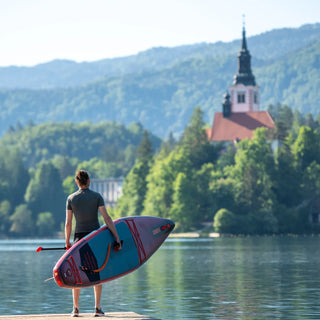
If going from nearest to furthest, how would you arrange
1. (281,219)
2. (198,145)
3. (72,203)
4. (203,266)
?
(72,203) < (203,266) < (281,219) < (198,145)

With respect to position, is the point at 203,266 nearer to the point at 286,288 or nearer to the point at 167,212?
the point at 286,288

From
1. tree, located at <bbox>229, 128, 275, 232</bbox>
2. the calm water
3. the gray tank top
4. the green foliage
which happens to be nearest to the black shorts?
the gray tank top

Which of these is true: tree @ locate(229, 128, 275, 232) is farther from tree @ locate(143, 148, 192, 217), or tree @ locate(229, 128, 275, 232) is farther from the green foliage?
tree @ locate(143, 148, 192, 217)

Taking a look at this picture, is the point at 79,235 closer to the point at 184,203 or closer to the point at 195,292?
the point at 195,292

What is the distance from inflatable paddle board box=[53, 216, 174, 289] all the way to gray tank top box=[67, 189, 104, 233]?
354 millimetres

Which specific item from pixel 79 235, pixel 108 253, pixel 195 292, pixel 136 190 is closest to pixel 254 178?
pixel 136 190

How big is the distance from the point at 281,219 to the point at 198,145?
111ft

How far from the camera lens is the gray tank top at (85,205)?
23484 millimetres

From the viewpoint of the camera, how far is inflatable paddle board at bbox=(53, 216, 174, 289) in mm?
23812

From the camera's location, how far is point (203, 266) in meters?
63.4

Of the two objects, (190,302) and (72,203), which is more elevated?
(72,203)

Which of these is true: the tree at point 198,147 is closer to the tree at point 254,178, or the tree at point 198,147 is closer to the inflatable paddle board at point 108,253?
the tree at point 254,178

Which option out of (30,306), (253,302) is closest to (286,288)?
(253,302)

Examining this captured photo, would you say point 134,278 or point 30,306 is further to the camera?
point 134,278
